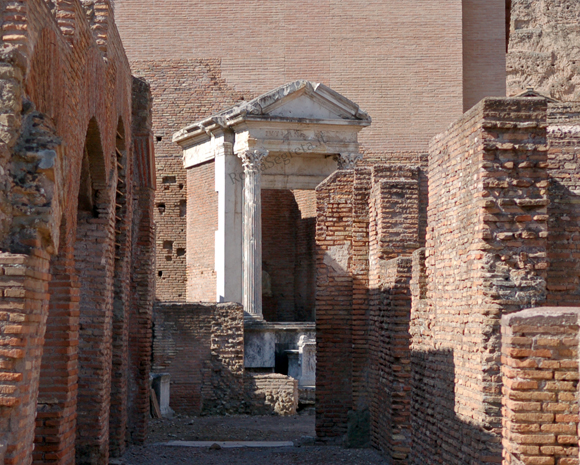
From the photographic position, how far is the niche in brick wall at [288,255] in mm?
24766

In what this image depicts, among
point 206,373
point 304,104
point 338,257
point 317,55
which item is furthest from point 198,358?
point 317,55

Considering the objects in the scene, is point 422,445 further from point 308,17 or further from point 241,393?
point 308,17

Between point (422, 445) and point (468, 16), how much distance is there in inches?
790

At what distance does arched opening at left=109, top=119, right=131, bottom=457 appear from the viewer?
10.8m

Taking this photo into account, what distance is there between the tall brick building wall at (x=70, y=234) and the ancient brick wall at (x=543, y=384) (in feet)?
9.11

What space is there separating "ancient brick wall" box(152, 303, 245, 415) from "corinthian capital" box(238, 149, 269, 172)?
3.88 metres

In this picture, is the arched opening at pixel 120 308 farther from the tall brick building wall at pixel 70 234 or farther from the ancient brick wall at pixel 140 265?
the ancient brick wall at pixel 140 265

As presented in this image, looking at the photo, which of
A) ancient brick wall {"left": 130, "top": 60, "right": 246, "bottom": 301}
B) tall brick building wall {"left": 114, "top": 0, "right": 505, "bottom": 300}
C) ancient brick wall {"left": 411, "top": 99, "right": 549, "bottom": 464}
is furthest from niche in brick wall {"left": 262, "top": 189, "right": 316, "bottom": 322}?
ancient brick wall {"left": 411, "top": 99, "right": 549, "bottom": 464}

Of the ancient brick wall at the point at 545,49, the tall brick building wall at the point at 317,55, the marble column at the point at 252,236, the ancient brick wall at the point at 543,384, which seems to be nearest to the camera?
the ancient brick wall at the point at 543,384

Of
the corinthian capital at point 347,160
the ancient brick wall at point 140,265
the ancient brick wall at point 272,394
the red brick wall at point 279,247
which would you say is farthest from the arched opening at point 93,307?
the red brick wall at point 279,247

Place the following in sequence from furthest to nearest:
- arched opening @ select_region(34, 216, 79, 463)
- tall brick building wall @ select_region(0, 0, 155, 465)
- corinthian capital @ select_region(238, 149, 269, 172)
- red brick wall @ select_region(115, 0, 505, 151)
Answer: red brick wall @ select_region(115, 0, 505, 151) → corinthian capital @ select_region(238, 149, 269, 172) → arched opening @ select_region(34, 216, 79, 463) → tall brick building wall @ select_region(0, 0, 155, 465)

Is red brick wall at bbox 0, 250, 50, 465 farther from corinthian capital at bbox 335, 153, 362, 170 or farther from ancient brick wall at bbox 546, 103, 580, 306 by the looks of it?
corinthian capital at bbox 335, 153, 362, 170

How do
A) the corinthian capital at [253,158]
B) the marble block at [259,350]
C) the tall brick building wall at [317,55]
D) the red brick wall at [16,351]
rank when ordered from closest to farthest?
the red brick wall at [16,351], the marble block at [259,350], the corinthian capital at [253,158], the tall brick building wall at [317,55]

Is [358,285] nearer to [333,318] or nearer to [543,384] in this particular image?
[333,318]
